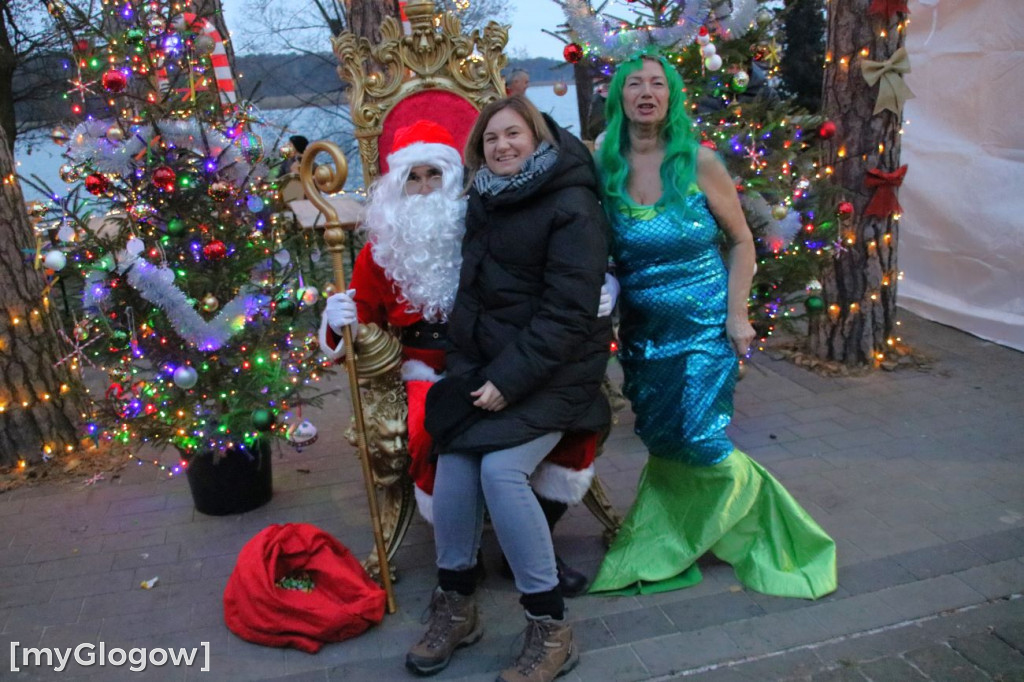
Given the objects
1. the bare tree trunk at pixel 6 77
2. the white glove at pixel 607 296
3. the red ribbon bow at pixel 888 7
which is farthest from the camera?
the bare tree trunk at pixel 6 77

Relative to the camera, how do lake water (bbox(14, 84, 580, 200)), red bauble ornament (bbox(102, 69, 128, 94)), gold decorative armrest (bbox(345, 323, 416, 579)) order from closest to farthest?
gold decorative armrest (bbox(345, 323, 416, 579)), red bauble ornament (bbox(102, 69, 128, 94)), lake water (bbox(14, 84, 580, 200))

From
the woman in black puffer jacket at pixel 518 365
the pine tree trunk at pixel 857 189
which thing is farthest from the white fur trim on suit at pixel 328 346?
the pine tree trunk at pixel 857 189

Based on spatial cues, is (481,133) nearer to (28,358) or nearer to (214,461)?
(214,461)

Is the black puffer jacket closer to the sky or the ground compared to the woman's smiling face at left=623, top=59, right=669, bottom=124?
closer to the ground

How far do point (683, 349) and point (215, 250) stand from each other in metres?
1.98

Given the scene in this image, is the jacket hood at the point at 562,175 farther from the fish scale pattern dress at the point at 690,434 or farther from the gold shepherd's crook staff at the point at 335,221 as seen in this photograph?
the gold shepherd's crook staff at the point at 335,221

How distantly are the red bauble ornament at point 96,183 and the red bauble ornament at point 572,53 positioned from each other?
2.20 metres

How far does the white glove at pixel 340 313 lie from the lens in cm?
301

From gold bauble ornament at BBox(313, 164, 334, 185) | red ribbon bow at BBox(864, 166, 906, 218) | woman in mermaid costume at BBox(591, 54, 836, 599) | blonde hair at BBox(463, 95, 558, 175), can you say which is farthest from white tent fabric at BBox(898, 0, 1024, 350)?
gold bauble ornament at BBox(313, 164, 334, 185)

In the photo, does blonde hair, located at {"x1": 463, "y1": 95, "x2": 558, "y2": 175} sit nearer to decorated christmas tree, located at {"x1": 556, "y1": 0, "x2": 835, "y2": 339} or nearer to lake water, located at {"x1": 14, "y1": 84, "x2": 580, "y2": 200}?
decorated christmas tree, located at {"x1": 556, "y1": 0, "x2": 835, "y2": 339}

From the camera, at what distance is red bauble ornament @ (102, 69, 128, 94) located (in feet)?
11.2

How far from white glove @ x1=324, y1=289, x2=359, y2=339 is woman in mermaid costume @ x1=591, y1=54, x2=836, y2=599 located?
974 millimetres

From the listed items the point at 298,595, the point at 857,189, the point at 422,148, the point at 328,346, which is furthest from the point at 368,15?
the point at 298,595

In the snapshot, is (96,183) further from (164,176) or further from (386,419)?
(386,419)
